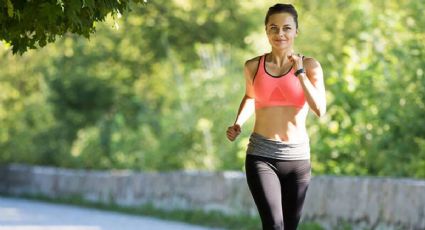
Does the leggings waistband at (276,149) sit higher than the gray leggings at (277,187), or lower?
higher

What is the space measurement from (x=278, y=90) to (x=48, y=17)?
152 cm

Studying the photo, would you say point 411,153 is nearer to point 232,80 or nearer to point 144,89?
point 232,80

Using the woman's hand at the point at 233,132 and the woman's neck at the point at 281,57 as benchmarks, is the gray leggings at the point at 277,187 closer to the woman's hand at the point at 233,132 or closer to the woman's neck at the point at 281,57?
the woman's hand at the point at 233,132

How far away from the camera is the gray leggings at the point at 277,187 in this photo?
6527 millimetres

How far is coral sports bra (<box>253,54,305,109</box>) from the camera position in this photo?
6.65 meters

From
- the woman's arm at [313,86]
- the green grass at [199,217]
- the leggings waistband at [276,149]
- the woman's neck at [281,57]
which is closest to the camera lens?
the woman's arm at [313,86]

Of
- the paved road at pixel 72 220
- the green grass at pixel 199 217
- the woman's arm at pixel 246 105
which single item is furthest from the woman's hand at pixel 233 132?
the paved road at pixel 72 220

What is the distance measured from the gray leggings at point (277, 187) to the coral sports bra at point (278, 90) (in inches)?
12.5

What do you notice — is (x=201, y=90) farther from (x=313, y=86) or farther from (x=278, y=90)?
(x=313, y=86)

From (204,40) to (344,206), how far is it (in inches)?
654

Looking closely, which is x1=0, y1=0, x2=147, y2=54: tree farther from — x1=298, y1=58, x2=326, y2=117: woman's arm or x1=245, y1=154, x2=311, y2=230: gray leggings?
x1=245, y1=154, x2=311, y2=230: gray leggings

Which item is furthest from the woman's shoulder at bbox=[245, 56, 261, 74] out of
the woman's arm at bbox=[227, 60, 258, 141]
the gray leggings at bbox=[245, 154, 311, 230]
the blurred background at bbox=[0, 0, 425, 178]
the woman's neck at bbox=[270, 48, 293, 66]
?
the blurred background at bbox=[0, 0, 425, 178]

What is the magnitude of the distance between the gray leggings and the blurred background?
7.73 meters

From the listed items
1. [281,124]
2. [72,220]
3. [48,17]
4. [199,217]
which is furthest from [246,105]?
[72,220]
